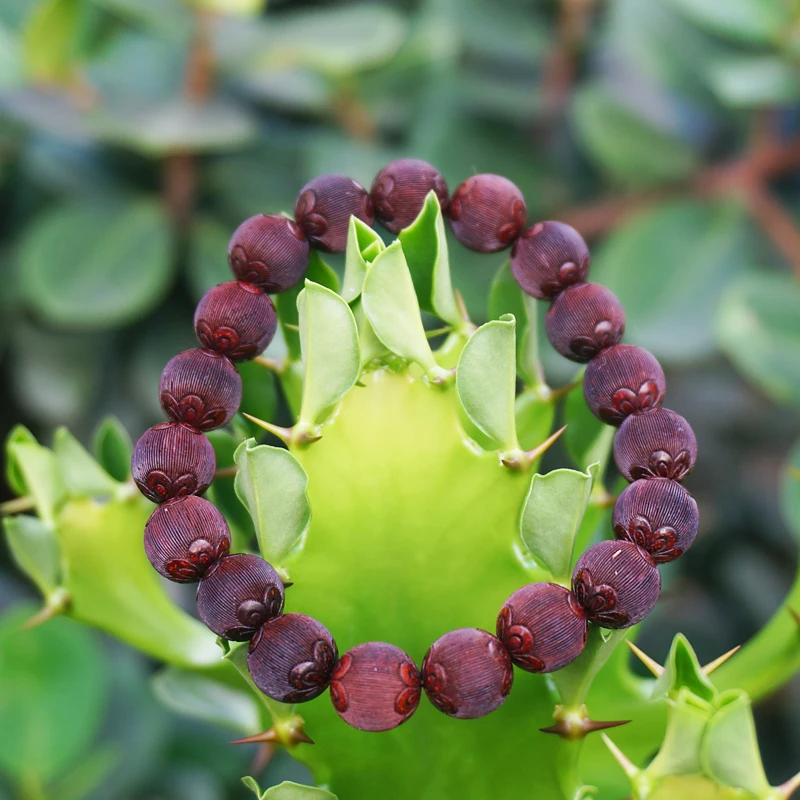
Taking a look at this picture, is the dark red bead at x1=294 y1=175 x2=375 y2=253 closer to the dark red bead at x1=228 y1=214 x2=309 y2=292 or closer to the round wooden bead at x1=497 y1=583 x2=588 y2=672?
the dark red bead at x1=228 y1=214 x2=309 y2=292

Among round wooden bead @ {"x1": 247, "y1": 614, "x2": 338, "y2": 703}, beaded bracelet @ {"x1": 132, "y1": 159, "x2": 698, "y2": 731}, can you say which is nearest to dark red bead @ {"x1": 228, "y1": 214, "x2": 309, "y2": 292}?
beaded bracelet @ {"x1": 132, "y1": 159, "x2": 698, "y2": 731}

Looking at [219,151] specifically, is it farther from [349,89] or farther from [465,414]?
[465,414]

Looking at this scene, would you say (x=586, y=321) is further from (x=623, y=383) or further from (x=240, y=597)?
(x=240, y=597)

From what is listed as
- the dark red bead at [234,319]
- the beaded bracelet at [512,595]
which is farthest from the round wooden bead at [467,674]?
the dark red bead at [234,319]

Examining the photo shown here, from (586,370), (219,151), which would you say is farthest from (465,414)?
(219,151)

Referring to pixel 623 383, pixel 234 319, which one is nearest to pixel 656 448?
pixel 623 383

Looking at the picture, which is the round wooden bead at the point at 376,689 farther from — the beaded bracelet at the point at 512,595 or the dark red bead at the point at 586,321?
the dark red bead at the point at 586,321
